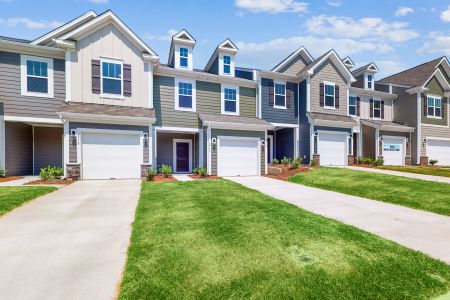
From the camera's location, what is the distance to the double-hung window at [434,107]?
20656 millimetres

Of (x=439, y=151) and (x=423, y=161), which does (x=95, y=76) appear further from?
(x=439, y=151)

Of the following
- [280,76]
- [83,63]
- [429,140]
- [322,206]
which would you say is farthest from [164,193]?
[429,140]

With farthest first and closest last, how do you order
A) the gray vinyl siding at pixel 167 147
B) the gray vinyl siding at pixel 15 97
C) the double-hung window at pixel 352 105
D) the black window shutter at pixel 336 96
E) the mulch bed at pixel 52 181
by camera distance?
the double-hung window at pixel 352 105, the black window shutter at pixel 336 96, the gray vinyl siding at pixel 167 147, the gray vinyl siding at pixel 15 97, the mulch bed at pixel 52 181

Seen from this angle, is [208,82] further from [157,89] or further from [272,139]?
[272,139]

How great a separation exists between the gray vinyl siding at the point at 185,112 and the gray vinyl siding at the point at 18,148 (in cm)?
766

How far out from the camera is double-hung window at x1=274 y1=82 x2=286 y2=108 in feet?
56.3

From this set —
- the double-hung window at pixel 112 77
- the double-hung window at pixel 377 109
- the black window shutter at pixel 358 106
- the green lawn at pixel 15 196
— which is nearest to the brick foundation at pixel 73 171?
the green lawn at pixel 15 196

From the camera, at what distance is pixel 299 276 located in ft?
9.70

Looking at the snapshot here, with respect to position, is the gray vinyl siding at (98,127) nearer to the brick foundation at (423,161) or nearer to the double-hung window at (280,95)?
the double-hung window at (280,95)

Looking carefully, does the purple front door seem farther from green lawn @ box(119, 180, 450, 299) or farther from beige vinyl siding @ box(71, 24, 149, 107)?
green lawn @ box(119, 180, 450, 299)

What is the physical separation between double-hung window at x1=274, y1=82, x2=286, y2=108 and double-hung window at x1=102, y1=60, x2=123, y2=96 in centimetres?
1041

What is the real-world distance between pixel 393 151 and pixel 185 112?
17349 millimetres

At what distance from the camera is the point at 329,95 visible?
17.6 meters

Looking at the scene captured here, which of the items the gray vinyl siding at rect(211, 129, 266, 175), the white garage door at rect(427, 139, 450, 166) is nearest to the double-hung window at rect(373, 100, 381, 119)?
the white garage door at rect(427, 139, 450, 166)
